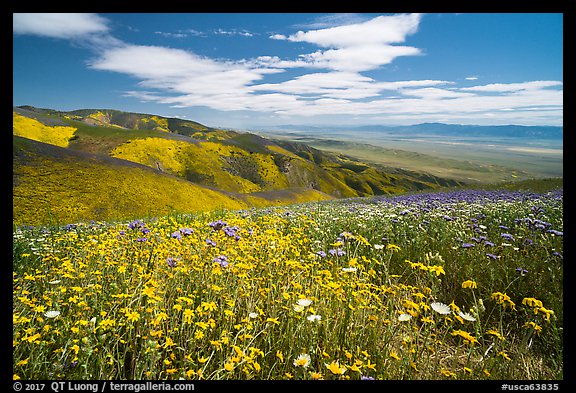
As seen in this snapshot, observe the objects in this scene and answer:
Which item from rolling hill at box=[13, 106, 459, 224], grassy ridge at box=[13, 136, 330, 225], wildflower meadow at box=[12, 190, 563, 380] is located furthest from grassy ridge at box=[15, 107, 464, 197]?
wildflower meadow at box=[12, 190, 563, 380]

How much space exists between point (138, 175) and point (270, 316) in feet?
112

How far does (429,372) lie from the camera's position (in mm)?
2533

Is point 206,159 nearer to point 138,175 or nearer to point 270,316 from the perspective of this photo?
point 138,175

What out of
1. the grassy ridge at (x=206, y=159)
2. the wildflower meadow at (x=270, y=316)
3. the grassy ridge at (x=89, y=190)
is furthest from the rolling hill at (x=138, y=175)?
the wildflower meadow at (x=270, y=316)

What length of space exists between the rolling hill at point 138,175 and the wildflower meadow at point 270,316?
1286cm

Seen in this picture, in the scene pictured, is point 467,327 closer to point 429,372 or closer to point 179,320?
point 429,372

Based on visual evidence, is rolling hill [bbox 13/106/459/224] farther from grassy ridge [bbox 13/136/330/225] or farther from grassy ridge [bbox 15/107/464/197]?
grassy ridge [bbox 15/107/464/197]

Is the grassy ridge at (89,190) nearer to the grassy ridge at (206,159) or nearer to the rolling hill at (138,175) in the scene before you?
the rolling hill at (138,175)

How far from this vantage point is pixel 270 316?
3.12 meters

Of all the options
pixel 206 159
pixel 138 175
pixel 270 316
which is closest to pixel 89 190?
pixel 138 175

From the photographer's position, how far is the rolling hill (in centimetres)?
2520

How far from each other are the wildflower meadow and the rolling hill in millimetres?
12863
